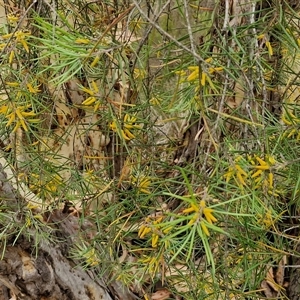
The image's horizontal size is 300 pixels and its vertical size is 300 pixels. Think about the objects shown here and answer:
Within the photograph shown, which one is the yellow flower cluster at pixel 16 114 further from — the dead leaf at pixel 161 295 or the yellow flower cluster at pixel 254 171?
the dead leaf at pixel 161 295

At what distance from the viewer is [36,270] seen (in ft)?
3.43

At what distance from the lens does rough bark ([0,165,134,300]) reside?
97 cm

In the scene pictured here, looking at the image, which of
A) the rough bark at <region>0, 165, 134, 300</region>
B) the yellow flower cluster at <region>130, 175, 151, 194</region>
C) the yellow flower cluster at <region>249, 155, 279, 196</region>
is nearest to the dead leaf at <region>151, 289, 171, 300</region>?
the rough bark at <region>0, 165, 134, 300</region>

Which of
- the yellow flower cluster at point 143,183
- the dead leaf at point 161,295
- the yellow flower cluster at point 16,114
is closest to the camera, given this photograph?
the yellow flower cluster at point 16,114

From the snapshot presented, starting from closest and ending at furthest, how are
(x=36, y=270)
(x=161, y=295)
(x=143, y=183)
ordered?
(x=143, y=183), (x=36, y=270), (x=161, y=295)

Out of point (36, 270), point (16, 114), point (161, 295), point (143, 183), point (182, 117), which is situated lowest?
point (161, 295)

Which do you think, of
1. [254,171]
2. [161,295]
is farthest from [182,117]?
[161,295]

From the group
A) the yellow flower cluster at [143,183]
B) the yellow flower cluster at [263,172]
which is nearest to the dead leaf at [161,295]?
the yellow flower cluster at [143,183]

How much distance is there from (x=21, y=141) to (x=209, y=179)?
1.59ft

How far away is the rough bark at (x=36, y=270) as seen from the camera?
97 centimetres

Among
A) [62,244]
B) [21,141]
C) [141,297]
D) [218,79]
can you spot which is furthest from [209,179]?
[141,297]

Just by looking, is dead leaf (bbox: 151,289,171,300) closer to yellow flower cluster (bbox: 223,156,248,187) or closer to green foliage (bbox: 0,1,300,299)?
green foliage (bbox: 0,1,300,299)

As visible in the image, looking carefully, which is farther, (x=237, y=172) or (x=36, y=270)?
(x=36, y=270)

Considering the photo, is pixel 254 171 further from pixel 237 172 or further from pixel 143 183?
pixel 143 183
